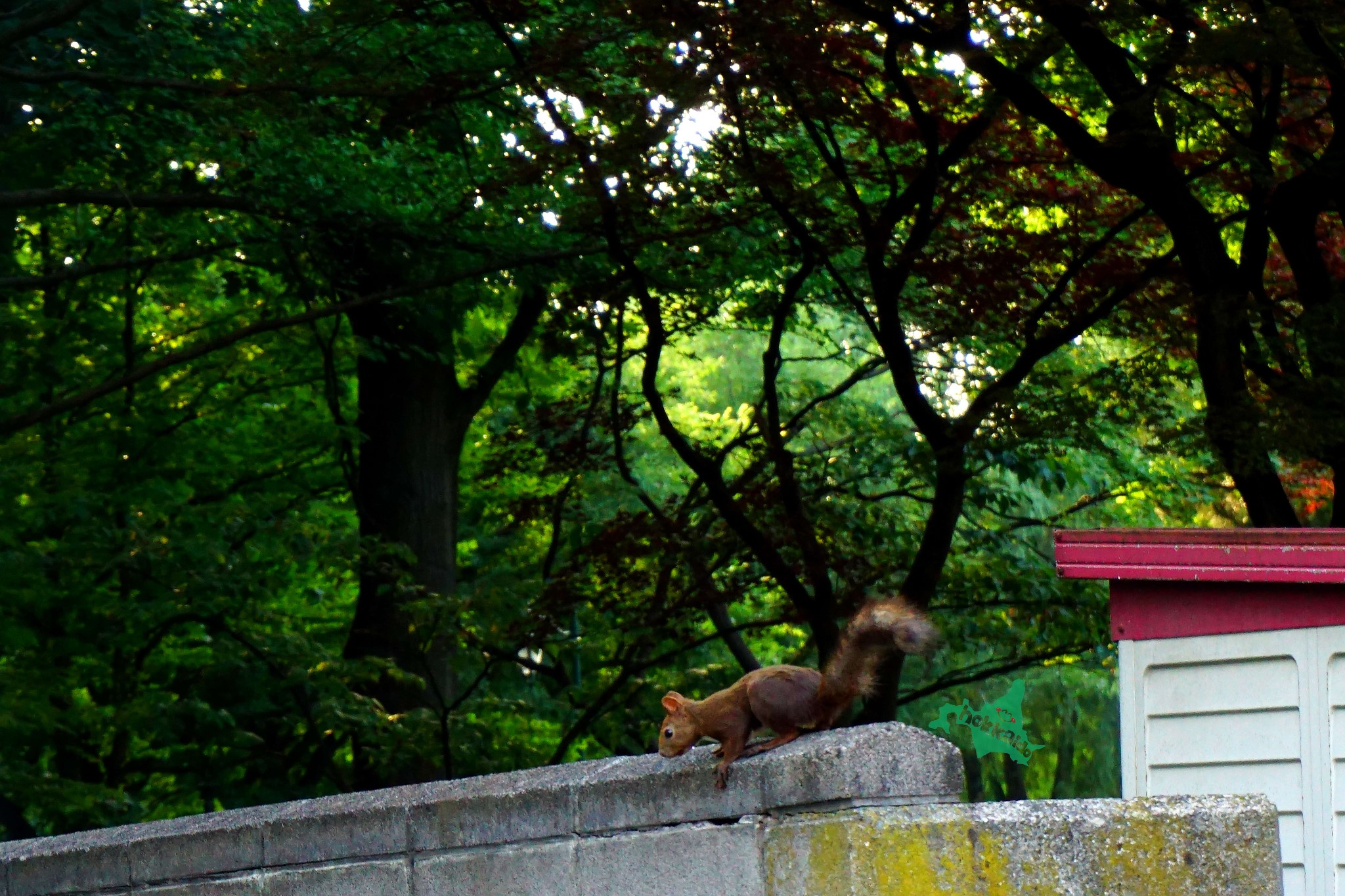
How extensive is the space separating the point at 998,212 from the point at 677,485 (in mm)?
10174

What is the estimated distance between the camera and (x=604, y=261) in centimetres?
1351

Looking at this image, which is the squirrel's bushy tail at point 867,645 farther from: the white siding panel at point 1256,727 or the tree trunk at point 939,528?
the tree trunk at point 939,528

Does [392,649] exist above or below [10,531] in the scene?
below

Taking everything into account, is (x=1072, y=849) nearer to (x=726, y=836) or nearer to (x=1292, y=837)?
(x=726, y=836)

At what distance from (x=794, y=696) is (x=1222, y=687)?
3.38 metres

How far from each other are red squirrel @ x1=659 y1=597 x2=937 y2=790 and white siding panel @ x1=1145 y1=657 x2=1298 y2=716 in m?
3.10

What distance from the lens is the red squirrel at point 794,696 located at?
3.26m

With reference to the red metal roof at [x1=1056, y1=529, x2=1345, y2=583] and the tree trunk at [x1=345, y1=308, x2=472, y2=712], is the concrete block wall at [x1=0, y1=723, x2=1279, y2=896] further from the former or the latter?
the tree trunk at [x1=345, y1=308, x2=472, y2=712]

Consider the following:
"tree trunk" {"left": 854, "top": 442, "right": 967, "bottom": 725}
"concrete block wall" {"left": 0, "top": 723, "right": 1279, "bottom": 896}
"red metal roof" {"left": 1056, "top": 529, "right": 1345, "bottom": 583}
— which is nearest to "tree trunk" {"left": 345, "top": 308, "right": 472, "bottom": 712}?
"tree trunk" {"left": 854, "top": 442, "right": 967, "bottom": 725}

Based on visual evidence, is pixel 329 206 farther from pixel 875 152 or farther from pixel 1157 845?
pixel 1157 845

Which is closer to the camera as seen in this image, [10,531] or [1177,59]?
[1177,59]

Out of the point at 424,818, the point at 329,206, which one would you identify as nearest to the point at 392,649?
the point at 329,206

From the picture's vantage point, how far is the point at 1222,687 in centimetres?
614

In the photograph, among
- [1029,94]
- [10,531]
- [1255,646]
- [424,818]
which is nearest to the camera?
[424,818]
